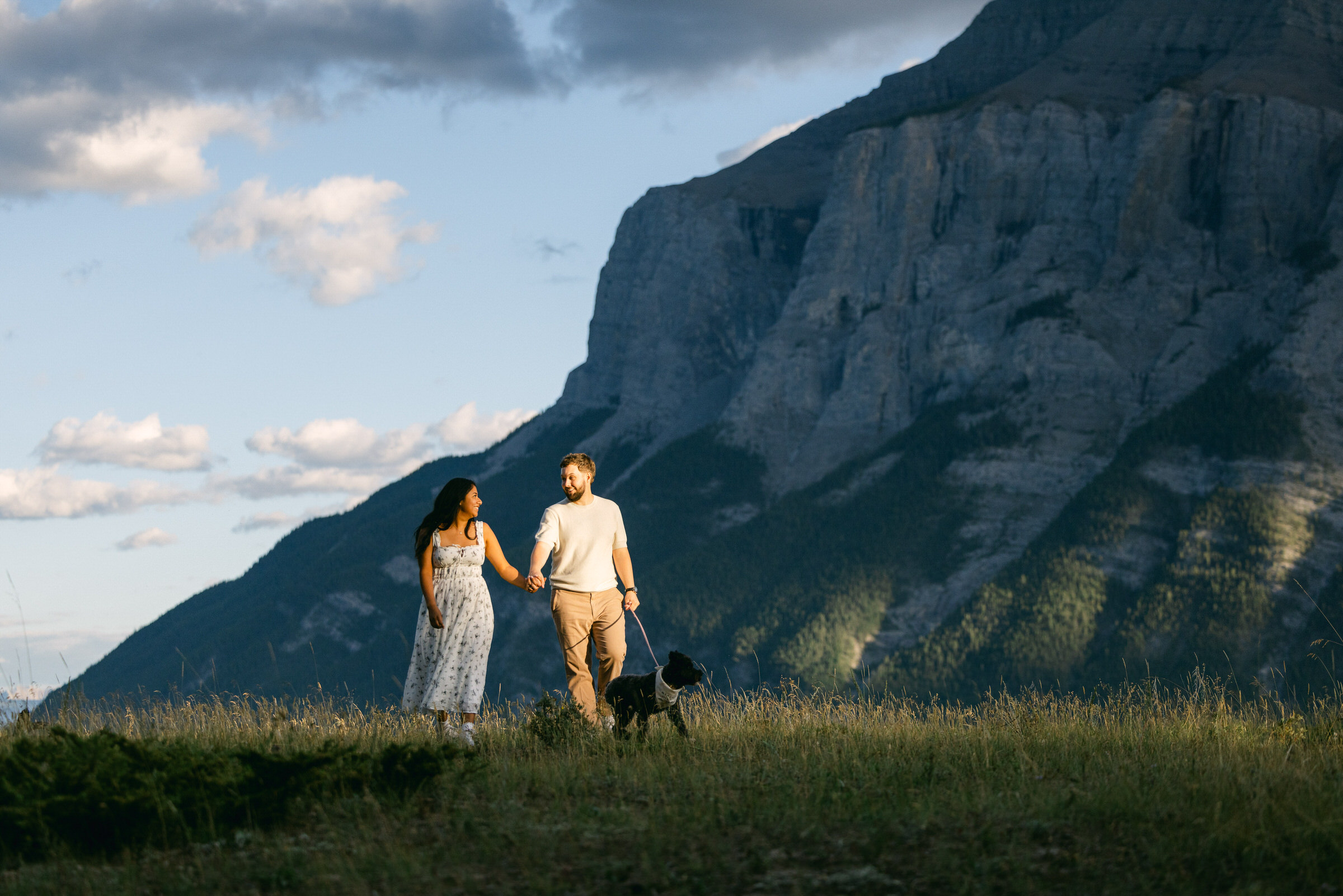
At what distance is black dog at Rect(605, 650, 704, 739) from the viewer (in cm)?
1082

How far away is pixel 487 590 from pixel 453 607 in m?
0.34

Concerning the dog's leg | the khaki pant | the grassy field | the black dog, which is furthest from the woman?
the dog's leg

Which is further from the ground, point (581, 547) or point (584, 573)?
point (581, 547)

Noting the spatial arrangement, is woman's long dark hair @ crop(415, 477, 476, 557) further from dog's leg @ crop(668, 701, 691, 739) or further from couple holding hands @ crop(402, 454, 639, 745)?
dog's leg @ crop(668, 701, 691, 739)

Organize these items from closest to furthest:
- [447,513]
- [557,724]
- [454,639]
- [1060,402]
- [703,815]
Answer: [703,815] → [557,724] → [454,639] → [447,513] → [1060,402]

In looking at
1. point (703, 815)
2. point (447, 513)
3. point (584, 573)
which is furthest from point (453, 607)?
point (703, 815)

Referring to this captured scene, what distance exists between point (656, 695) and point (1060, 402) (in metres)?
154

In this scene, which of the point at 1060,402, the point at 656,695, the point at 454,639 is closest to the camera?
the point at 656,695

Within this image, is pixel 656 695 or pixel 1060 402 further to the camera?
pixel 1060 402

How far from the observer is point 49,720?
12.2m

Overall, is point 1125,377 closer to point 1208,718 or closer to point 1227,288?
point 1227,288

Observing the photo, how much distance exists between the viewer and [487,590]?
11.8 m

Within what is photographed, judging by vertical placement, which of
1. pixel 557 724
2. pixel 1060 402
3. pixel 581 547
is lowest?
pixel 557 724

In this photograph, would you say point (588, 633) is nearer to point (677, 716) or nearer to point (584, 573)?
point (584, 573)
